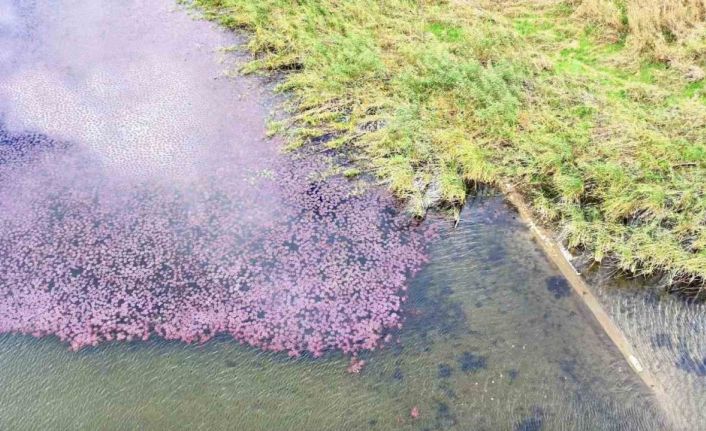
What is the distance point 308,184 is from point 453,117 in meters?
2.53

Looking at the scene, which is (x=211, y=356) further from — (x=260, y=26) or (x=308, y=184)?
(x=260, y=26)

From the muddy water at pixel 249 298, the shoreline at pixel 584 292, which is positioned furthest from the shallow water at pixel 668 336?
the muddy water at pixel 249 298

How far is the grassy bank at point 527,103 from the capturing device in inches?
288

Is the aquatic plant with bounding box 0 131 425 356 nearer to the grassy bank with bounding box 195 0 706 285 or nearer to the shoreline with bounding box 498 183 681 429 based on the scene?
the grassy bank with bounding box 195 0 706 285

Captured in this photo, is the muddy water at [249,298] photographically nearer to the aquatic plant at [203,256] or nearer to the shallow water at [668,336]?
the aquatic plant at [203,256]

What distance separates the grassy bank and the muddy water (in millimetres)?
708

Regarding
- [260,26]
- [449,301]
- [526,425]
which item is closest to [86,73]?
[260,26]

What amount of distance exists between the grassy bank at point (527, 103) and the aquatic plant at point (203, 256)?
0.96 meters

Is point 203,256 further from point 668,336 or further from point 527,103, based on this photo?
point 668,336

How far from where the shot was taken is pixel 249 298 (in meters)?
6.91

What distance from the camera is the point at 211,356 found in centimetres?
643

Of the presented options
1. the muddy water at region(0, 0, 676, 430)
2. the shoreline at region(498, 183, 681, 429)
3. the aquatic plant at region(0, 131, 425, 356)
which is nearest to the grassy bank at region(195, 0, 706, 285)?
the shoreline at region(498, 183, 681, 429)

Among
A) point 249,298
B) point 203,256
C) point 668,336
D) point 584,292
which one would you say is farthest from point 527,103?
point 203,256

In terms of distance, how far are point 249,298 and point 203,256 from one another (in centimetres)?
98
